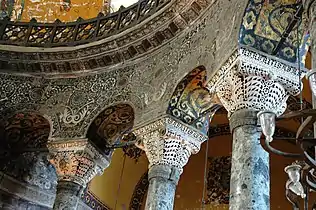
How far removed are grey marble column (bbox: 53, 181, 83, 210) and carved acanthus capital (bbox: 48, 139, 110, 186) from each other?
0.08m

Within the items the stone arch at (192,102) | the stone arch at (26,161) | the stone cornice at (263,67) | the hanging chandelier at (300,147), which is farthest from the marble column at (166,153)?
the hanging chandelier at (300,147)

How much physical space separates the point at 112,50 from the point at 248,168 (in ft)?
12.4

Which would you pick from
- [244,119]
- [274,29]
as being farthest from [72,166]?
[274,29]

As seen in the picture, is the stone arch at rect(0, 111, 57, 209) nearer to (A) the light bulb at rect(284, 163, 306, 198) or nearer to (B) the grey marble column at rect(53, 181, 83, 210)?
(B) the grey marble column at rect(53, 181, 83, 210)

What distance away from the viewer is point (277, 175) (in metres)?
11.1

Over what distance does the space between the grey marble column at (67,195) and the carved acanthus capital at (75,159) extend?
0.25 ft

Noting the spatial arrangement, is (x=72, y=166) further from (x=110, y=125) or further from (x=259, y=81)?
(x=259, y=81)

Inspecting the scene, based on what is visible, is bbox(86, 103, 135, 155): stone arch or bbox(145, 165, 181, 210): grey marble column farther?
bbox(86, 103, 135, 155): stone arch

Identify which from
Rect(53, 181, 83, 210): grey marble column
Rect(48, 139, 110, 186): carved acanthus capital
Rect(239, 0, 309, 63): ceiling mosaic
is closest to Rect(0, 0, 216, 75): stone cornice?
Rect(239, 0, 309, 63): ceiling mosaic

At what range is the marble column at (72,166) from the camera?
8195 millimetres

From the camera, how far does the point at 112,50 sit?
27.7 feet

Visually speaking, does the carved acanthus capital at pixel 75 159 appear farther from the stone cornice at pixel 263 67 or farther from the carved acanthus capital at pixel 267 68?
the carved acanthus capital at pixel 267 68

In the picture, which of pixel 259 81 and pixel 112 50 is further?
pixel 112 50

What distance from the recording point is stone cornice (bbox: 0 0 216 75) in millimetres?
7395
